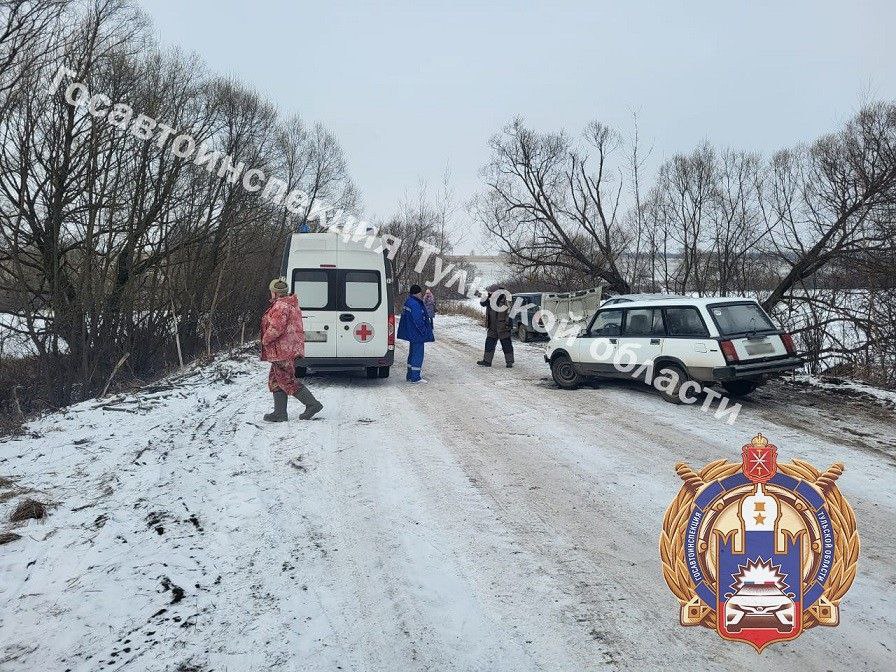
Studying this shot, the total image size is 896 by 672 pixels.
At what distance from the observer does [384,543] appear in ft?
13.0

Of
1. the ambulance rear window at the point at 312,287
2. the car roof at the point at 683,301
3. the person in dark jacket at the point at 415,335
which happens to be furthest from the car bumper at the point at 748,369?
the ambulance rear window at the point at 312,287

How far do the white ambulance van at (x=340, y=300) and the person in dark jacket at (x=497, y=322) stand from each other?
2.83 meters

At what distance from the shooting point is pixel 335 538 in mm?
4051

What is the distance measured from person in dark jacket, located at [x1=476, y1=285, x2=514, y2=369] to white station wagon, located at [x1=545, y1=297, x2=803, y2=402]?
8.86 ft

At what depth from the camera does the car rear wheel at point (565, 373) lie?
10.3 m

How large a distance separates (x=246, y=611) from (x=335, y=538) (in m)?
0.97

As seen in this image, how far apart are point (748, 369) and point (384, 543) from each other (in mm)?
6254

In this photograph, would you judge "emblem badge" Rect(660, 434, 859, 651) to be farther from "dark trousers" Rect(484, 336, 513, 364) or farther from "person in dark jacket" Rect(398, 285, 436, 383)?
"dark trousers" Rect(484, 336, 513, 364)

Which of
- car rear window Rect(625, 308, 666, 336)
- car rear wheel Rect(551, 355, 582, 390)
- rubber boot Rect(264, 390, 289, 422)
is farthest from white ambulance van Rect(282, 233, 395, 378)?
car rear window Rect(625, 308, 666, 336)

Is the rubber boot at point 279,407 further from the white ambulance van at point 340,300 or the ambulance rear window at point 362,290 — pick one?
the ambulance rear window at point 362,290

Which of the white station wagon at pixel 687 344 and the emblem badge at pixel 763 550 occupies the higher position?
the white station wagon at pixel 687 344

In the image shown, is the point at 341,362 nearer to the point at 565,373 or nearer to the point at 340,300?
the point at 340,300

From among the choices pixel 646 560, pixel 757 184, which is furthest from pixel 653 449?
pixel 757 184

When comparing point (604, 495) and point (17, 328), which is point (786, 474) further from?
point (17, 328)
